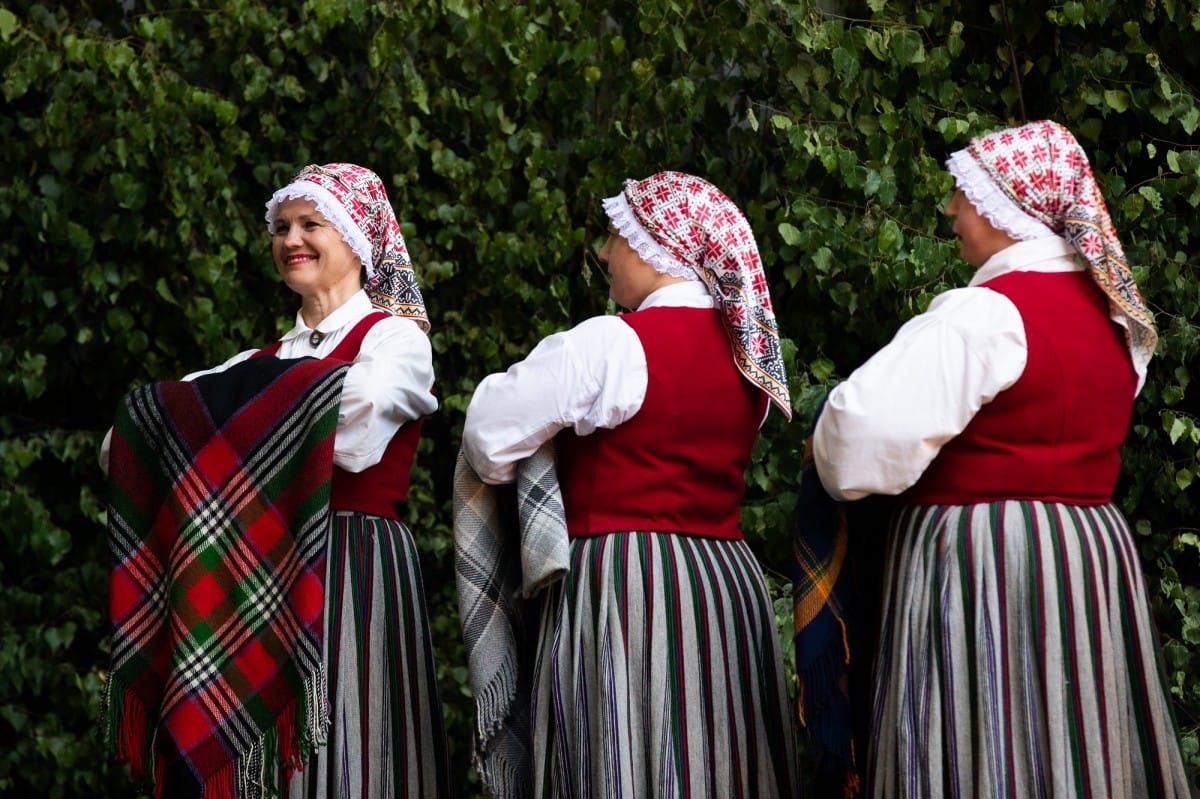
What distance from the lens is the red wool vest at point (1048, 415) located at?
2385mm

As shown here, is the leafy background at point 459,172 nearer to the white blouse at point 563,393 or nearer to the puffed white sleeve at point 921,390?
the white blouse at point 563,393

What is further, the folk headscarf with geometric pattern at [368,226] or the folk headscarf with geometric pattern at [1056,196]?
the folk headscarf with geometric pattern at [368,226]

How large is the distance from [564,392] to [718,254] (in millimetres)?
396

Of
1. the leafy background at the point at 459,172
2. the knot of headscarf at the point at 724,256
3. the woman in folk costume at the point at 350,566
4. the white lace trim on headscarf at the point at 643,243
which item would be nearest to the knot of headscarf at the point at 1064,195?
the knot of headscarf at the point at 724,256

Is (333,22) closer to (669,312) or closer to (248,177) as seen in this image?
(248,177)

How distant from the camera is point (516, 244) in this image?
396 cm

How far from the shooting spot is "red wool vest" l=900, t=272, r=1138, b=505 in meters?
2.38

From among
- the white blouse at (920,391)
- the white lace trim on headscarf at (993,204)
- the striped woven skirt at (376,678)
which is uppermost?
the white lace trim on headscarf at (993,204)

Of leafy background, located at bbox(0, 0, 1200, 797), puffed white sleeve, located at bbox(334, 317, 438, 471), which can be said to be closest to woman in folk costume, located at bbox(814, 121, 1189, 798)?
puffed white sleeve, located at bbox(334, 317, 438, 471)

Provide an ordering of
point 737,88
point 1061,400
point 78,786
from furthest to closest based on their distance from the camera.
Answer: point 78,786 < point 737,88 < point 1061,400

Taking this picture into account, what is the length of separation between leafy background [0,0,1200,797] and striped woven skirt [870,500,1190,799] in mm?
1095

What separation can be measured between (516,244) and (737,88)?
0.69 m

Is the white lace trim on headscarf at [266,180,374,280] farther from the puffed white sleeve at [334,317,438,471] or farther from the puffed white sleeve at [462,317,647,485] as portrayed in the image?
the puffed white sleeve at [462,317,647,485]

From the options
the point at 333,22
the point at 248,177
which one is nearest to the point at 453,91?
the point at 333,22
